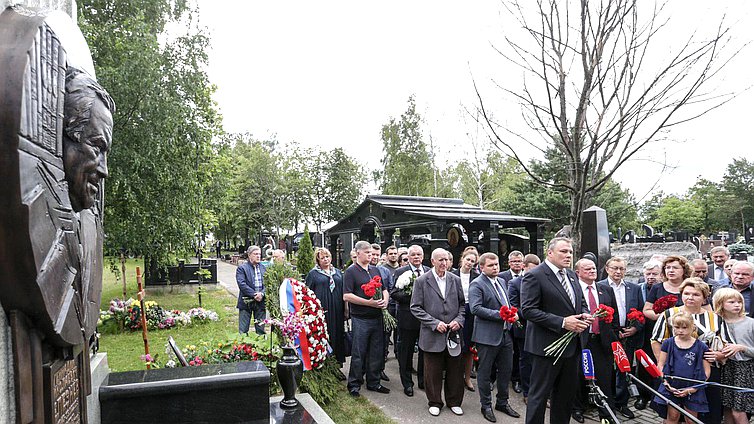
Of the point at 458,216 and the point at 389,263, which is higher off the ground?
the point at 458,216

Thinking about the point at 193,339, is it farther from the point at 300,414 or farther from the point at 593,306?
the point at 593,306

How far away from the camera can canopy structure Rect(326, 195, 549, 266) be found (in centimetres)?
1290

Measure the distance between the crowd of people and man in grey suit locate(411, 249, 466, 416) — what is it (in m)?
0.01

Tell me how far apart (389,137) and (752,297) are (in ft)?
112

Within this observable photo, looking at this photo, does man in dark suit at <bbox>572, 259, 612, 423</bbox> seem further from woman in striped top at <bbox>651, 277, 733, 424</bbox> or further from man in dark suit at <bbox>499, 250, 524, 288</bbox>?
man in dark suit at <bbox>499, 250, 524, 288</bbox>

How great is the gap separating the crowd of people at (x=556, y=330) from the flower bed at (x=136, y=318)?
375cm

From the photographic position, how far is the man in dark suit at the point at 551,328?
4.56m

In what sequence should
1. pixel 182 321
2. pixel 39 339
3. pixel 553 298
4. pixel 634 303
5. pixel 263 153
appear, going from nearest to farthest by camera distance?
pixel 39 339
pixel 553 298
pixel 634 303
pixel 182 321
pixel 263 153

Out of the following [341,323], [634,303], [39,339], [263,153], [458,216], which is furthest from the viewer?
[263,153]

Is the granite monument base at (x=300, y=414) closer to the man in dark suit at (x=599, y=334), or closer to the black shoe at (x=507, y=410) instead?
the black shoe at (x=507, y=410)

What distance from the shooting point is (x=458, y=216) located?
12.8m

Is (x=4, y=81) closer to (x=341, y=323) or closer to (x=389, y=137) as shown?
(x=341, y=323)

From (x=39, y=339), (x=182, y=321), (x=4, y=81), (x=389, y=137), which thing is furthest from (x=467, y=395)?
(x=389, y=137)

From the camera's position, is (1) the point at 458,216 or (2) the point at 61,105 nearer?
(2) the point at 61,105
